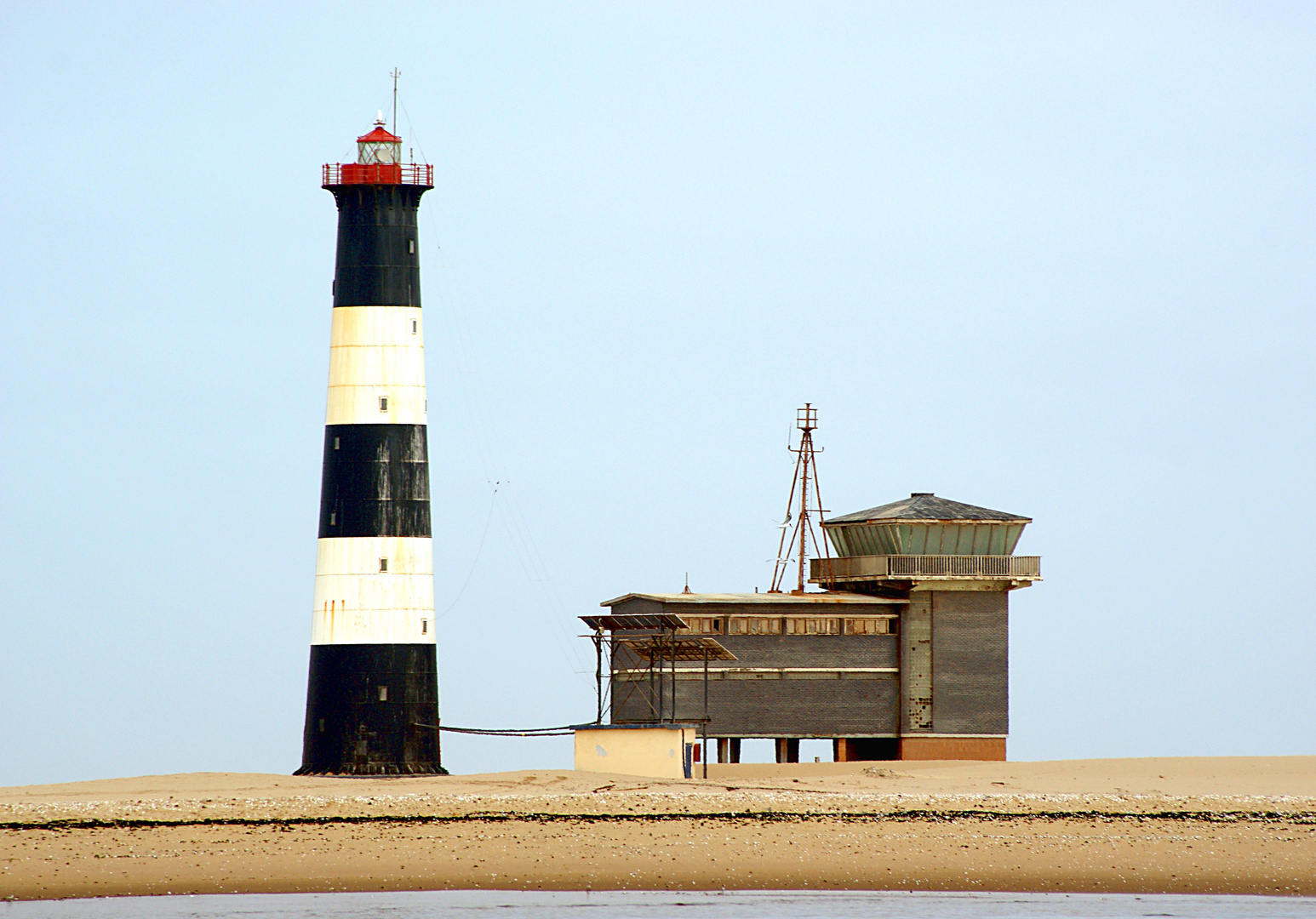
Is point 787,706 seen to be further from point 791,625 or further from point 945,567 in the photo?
point 945,567

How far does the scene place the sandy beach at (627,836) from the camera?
40.2 metres

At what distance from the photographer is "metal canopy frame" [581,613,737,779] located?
5541 cm

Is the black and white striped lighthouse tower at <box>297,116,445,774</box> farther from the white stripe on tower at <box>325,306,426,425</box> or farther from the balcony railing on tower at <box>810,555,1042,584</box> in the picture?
the balcony railing on tower at <box>810,555,1042,584</box>

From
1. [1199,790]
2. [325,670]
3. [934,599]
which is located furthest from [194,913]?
[934,599]

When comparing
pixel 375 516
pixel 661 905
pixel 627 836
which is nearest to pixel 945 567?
pixel 375 516

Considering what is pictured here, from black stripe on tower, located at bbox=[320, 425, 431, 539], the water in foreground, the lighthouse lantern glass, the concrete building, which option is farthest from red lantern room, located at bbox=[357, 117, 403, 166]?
the water in foreground

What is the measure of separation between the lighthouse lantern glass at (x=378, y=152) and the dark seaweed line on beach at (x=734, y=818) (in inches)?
666

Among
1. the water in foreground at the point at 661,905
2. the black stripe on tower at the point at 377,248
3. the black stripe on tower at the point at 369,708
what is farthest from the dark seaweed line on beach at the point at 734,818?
the black stripe on tower at the point at 377,248

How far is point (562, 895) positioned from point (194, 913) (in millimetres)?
6578

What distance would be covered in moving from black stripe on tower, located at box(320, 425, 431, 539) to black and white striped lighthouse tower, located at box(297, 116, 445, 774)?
28mm

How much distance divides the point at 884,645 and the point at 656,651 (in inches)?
309

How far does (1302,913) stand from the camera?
37.6 metres

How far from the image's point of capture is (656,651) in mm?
56531

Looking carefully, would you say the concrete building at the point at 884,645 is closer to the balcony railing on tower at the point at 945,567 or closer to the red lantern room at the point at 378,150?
the balcony railing on tower at the point at 945,567
